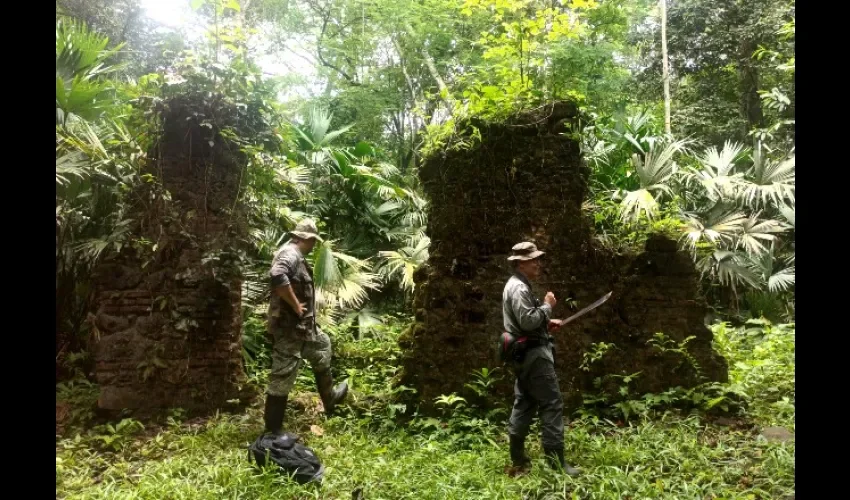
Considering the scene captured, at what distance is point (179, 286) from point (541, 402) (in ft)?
10.6

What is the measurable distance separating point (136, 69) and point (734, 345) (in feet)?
21.1

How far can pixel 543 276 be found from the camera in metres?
4.31

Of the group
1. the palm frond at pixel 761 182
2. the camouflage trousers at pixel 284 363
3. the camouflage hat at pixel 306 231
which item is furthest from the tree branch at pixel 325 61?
the palm frond at pixel 761 182

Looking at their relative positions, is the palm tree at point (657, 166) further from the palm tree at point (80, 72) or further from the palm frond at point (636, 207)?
the palm tree at point (80, 72)

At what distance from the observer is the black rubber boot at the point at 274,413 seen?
3.69m

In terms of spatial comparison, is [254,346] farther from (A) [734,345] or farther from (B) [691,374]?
(A) [734,345]

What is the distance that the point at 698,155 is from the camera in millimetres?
6031

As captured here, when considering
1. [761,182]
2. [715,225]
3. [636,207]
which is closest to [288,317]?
[636,207]

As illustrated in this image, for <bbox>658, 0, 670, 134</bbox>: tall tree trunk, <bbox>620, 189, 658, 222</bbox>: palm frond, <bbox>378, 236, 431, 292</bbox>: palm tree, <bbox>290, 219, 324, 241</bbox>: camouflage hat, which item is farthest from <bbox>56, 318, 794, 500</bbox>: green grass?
<bbox>658, 0, 670, 134</bbox>: tall tree trunk

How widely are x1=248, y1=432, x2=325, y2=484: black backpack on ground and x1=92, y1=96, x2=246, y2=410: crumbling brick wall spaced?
4.40 ft

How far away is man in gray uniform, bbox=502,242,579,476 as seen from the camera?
10.8ft

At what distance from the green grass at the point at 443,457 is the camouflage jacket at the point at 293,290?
2.96 ft

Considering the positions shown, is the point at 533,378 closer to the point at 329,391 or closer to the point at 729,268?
the point at 329,391
